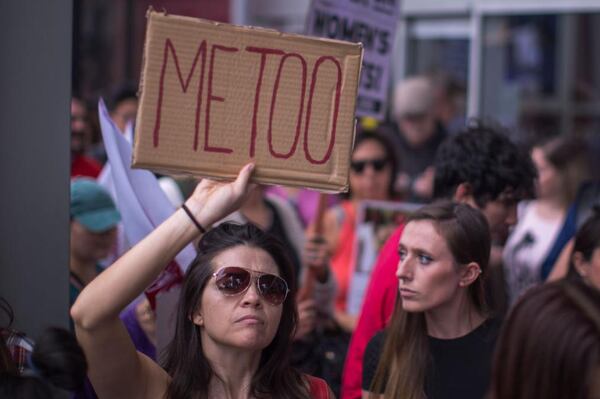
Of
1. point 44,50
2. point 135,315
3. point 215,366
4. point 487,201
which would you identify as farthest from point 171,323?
point 487,201

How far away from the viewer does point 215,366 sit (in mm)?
3172

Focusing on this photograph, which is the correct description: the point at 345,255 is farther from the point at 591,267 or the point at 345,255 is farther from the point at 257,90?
the point at 257,90

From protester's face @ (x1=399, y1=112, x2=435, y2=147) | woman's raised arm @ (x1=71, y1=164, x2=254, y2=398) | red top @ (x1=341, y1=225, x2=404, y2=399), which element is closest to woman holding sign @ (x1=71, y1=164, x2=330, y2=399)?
woman's raised arm @ (x1=71, y1=164, x2=254, y2=398)

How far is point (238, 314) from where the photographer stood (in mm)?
3102

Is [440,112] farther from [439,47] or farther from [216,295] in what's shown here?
[216,295]

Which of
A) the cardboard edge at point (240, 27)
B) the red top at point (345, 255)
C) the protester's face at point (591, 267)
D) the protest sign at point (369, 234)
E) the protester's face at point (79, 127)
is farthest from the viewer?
the protester's face at point (79, 127)

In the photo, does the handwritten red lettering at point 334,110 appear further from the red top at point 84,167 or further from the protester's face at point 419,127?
the protester's face at point 419,127

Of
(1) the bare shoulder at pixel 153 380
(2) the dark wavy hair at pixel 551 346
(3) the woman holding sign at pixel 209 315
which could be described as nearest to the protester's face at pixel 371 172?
(3) the woman holding sign at pixel 209 315

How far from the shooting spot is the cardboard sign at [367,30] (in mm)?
5113

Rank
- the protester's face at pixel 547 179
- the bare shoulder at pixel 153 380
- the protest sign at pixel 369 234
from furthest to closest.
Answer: the protester's face at pixel 547 179, the protest sign at pixel 369 234, the bare shoulder at pixel 153 380

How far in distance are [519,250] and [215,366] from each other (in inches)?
146

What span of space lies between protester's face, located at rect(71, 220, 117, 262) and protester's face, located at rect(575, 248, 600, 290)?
2.12 metres

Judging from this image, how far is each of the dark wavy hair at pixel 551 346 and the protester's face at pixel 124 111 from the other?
5.87 metres

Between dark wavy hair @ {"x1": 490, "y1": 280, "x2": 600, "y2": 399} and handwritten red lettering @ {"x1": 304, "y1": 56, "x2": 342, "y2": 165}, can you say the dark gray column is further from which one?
dark wavy hair @ {"x1": 490, "y1": 280, "x2": 600, "y2": 399}
